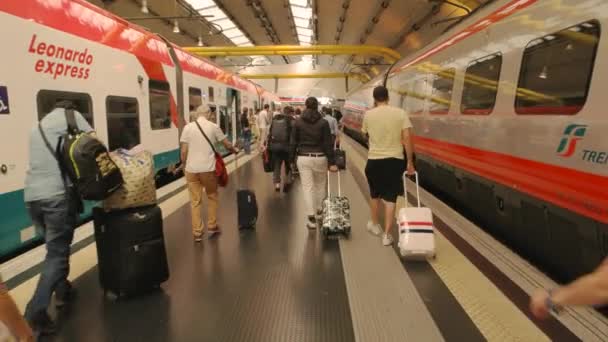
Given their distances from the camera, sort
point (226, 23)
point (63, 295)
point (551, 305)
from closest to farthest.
Answer: point (551, 305), point (63, 295), point (226, 23)

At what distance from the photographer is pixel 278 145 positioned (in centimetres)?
746

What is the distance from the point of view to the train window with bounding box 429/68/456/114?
626 centimetres

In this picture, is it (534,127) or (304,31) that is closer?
(534,127)

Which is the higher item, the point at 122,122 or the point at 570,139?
the point at 570,139

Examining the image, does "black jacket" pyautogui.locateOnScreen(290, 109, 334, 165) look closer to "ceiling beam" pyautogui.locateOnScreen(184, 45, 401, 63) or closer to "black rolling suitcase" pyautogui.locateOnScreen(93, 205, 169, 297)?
"black rolling suitcase" pyautogui.locateOnScreen(93, 205, 169, 297)

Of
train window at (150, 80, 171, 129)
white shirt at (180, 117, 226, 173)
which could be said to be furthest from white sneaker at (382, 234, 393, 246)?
train window at (150, 80, 171, 129)

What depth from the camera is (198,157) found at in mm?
4543

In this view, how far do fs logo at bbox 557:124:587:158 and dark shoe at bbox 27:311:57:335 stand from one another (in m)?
3.87

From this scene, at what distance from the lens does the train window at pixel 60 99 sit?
4.06 metres

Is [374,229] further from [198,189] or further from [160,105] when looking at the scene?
[160,105]

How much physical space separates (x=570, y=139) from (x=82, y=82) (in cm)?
488

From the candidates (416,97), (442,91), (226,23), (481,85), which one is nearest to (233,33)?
(226,23)

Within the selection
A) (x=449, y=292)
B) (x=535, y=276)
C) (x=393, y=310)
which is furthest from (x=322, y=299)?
(x=535, y=276)

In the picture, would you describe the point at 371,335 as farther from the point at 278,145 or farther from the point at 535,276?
the point at 278,145
